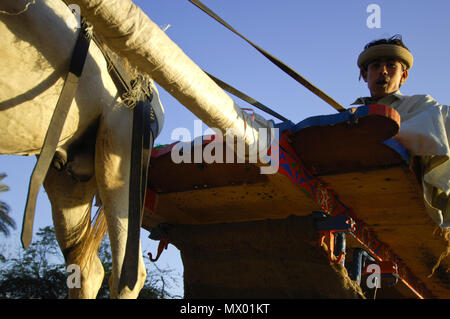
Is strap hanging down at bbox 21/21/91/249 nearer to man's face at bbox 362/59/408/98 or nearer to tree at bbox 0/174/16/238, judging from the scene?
man's face at bbox 362/59/408/98

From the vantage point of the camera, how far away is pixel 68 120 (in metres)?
1.88

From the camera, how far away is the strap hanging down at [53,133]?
1631 millimetres

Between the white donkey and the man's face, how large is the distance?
1.74 m

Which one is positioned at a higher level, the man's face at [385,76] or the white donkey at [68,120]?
the man's face at [385,76]

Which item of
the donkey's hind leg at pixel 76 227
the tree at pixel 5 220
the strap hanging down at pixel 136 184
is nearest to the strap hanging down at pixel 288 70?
the strap hanging down at pixel 136 184

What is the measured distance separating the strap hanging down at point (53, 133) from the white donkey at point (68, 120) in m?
0.05

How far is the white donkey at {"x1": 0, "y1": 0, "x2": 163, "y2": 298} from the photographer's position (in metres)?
1.67

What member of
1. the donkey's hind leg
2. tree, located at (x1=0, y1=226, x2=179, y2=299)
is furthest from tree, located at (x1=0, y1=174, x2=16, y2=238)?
the donkey's hind leg

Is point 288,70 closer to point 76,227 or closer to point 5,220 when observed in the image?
point 76,227

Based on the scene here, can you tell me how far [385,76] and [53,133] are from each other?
2.42m

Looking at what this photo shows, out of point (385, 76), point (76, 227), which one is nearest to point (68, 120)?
point (76, 227)

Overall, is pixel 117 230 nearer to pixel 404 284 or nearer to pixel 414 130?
pixel 414 130

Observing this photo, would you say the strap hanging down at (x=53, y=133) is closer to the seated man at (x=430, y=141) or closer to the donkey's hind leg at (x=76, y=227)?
the donkey's hind leg at (x=76, y=227)

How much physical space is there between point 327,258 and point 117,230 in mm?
1403
